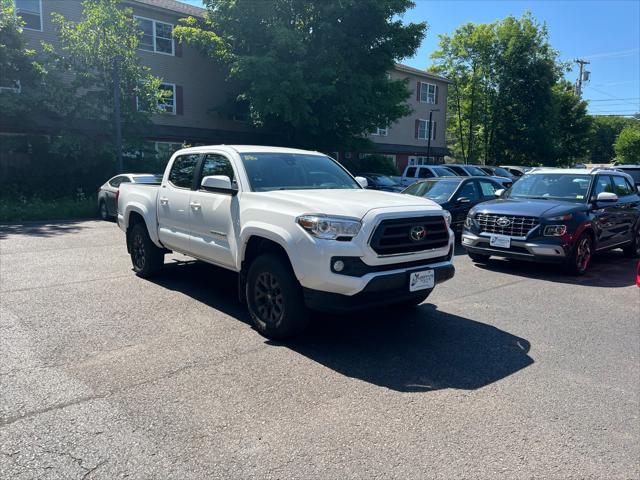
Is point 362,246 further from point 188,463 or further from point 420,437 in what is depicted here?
point 188,463

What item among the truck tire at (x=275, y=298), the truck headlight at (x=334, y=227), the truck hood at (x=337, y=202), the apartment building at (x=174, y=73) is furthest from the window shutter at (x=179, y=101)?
the truck headlight at (x=334, y=227)

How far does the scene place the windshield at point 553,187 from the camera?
9.15 metres

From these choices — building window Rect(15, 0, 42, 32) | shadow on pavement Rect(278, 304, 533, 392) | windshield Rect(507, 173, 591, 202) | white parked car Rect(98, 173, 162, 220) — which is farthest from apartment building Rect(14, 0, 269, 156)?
shadow on pavement Rect(278, 304, 533, 392)

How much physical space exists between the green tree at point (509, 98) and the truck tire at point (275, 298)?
44.0 metres

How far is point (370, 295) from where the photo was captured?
4492 millimetres

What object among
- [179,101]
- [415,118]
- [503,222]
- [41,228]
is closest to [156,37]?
[179,101]

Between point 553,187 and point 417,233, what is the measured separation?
5908 millimetres

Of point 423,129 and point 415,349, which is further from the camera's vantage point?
point 423,129

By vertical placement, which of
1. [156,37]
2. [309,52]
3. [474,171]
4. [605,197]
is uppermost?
[156,37]

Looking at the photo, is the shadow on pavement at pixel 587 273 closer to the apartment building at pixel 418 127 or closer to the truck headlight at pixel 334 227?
the truck headlight at pixel 334 227

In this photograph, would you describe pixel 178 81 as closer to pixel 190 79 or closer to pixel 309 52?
pixel 190 79

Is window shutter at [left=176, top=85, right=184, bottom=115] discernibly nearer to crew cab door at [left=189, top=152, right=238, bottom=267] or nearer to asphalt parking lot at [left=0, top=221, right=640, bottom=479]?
asphalt parking lot at [left=0, top=221, right=640, bottom=479]

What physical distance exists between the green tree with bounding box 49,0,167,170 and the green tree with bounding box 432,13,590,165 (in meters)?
34.2

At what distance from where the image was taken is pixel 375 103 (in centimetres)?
2433
